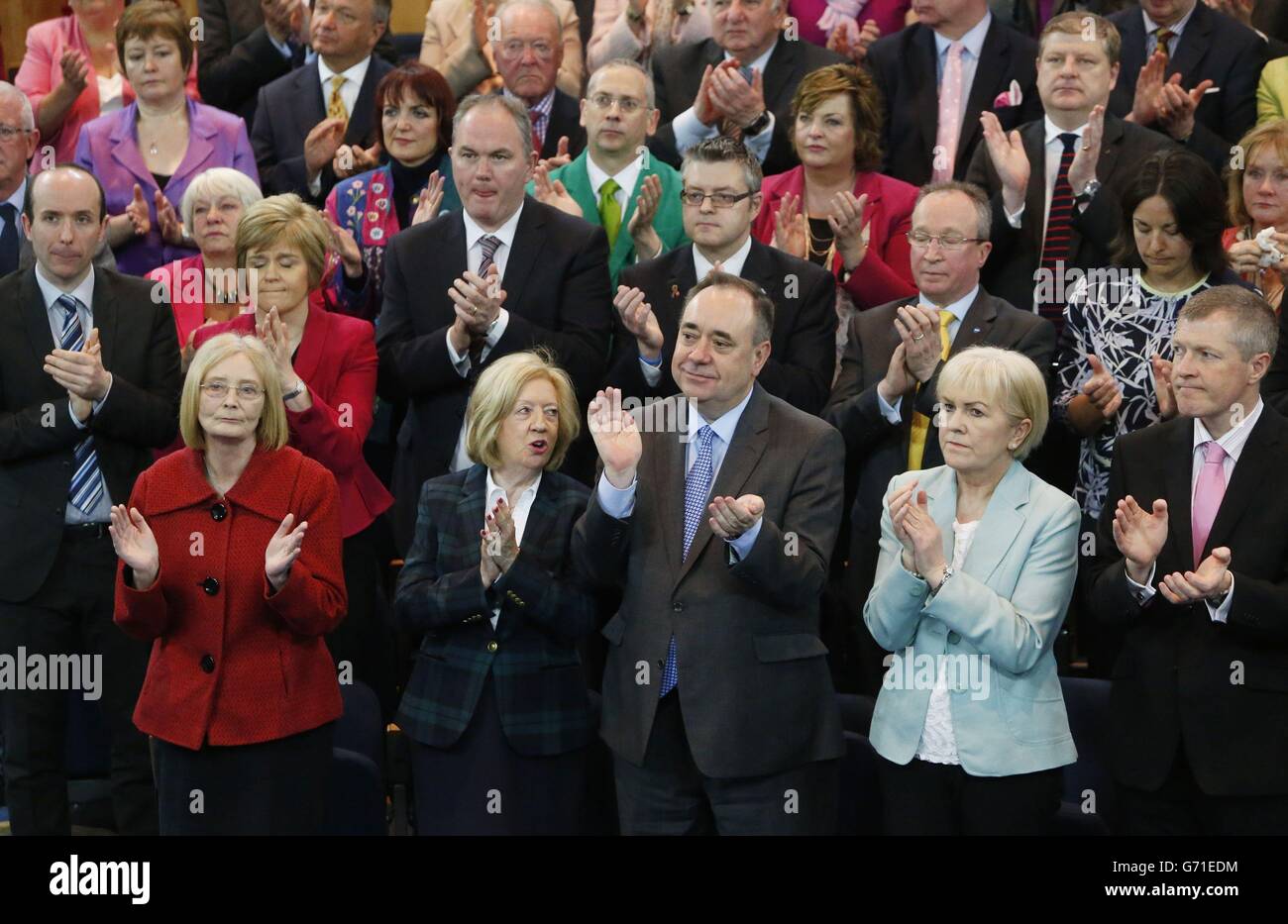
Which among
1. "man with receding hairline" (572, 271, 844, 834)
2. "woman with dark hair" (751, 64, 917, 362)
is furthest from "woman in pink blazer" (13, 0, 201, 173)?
"man with receding hairline" (572, 271, 844, 834)

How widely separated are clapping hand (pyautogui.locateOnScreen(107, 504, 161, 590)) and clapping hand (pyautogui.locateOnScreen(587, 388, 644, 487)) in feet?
3.83

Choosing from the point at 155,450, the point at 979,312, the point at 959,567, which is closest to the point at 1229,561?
the point at 959,567

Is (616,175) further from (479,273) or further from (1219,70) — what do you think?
(1219,70)

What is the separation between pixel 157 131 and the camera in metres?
6.79

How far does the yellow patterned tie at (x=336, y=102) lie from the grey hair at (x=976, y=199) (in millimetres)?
2743

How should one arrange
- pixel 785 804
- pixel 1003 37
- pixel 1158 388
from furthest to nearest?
1. pixel 1003 37
2. pixel 1158 388
3. pixel 785 804

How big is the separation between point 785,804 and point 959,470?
3.13ft

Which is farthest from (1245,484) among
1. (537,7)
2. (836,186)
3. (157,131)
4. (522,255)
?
(157,131)

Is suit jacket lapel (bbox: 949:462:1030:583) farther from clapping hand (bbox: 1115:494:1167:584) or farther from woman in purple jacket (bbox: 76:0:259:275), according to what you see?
woman in purple jacket (bbox: 76:0:259:275)

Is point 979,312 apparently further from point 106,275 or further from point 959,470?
point 106,275

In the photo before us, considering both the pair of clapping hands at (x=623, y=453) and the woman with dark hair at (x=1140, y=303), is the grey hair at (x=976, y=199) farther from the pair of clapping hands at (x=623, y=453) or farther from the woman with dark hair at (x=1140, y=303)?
the pair of clapping hands at (x=623, y=453)

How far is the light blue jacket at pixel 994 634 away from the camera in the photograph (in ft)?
14.1

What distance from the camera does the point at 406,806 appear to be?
5129 mm

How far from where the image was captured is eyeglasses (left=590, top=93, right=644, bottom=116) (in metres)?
6.22
